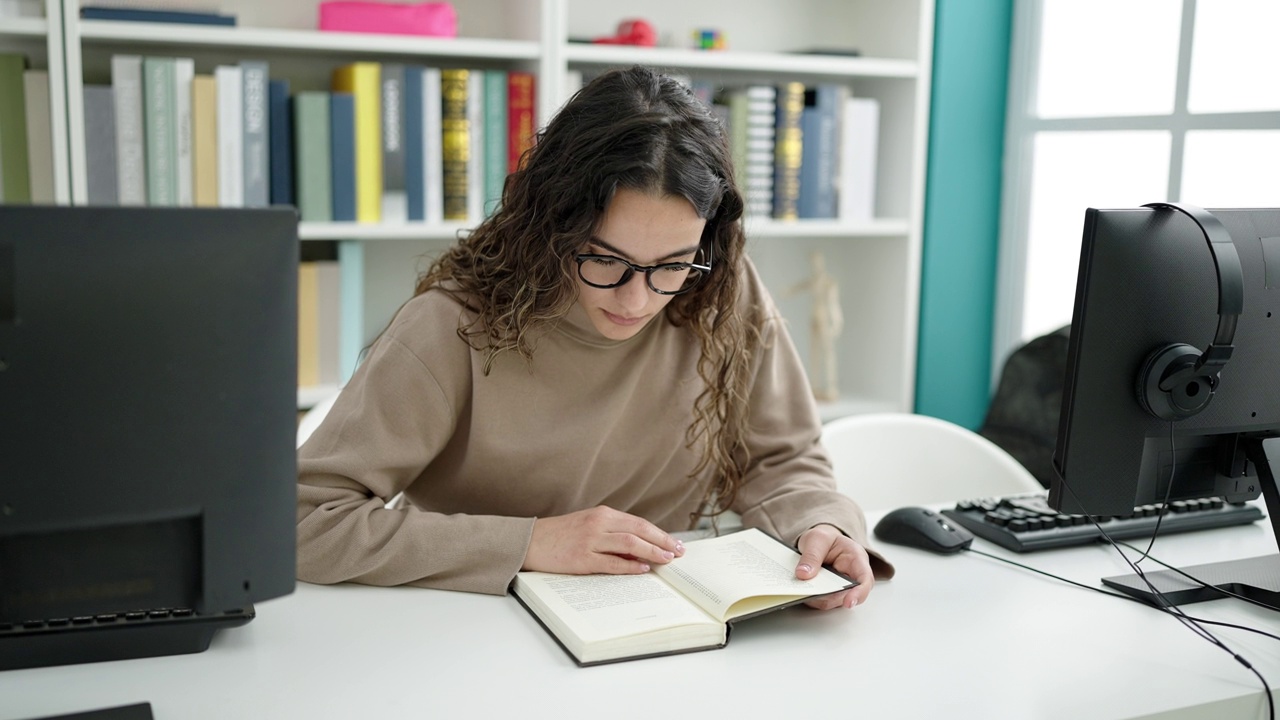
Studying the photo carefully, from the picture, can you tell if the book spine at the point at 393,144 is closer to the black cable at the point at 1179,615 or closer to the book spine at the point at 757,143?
the book spine at the point at 757,143

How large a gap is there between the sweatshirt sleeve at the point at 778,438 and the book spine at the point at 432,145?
0.93 m

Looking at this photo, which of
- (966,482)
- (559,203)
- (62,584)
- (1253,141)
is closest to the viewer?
(62,584)

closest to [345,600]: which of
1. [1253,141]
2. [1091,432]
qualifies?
[1091,432]

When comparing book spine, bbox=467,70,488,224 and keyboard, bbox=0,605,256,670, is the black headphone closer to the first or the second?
keyboard, bbox=0,605,256,670

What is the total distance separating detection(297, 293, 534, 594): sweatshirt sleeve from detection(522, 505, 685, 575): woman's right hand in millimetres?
24

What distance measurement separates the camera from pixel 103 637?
99 cm

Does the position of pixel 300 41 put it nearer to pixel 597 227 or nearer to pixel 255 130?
pixel 255 130

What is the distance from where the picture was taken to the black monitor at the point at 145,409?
771 mm

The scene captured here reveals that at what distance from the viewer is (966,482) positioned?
1.87 metres

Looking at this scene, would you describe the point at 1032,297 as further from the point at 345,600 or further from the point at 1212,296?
the point at 345,600

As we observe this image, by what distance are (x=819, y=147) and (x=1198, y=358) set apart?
4.91 feet

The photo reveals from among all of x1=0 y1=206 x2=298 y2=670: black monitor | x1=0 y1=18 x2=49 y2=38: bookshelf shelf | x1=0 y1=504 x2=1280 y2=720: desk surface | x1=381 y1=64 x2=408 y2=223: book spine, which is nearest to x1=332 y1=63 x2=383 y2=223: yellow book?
x1=381 y1=64 x2=408 y2=223: book spine

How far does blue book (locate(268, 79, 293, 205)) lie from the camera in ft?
7.06

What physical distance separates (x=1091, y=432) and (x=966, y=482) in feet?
2.35
